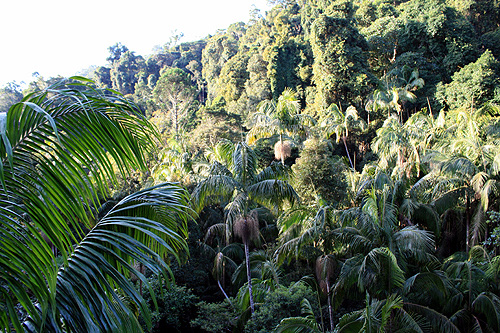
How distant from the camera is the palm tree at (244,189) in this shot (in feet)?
35.6

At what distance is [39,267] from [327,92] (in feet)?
85.1

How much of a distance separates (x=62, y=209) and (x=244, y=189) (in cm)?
906

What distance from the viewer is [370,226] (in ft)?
32.2

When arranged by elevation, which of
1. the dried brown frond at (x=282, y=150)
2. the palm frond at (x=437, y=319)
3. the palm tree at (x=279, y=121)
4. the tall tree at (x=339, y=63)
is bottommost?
the palm frond at (x=437, y=319)

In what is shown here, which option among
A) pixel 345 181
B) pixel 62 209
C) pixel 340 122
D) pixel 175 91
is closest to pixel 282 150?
pixel 345 181

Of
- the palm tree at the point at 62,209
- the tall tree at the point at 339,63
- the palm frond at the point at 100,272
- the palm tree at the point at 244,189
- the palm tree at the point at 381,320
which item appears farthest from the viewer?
the tall tree at the point at 339,63

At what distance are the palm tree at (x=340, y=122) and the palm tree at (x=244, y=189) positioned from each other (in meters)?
13.2

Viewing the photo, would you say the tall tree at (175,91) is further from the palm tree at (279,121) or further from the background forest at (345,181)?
Result: the palm tree at (279,121)

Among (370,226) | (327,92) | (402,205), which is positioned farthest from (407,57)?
(370,226)

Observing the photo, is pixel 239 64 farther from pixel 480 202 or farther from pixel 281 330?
pixel 281 330

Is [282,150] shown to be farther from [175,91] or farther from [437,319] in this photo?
[175,91]

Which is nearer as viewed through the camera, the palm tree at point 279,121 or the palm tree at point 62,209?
the palm tree at point 62,209

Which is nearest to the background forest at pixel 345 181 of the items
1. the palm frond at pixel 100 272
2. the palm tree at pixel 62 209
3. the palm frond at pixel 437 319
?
the palm frond at pixel 437 319

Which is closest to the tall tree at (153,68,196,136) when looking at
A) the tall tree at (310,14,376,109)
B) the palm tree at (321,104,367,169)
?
the tall tree at (310,14,376,109)
